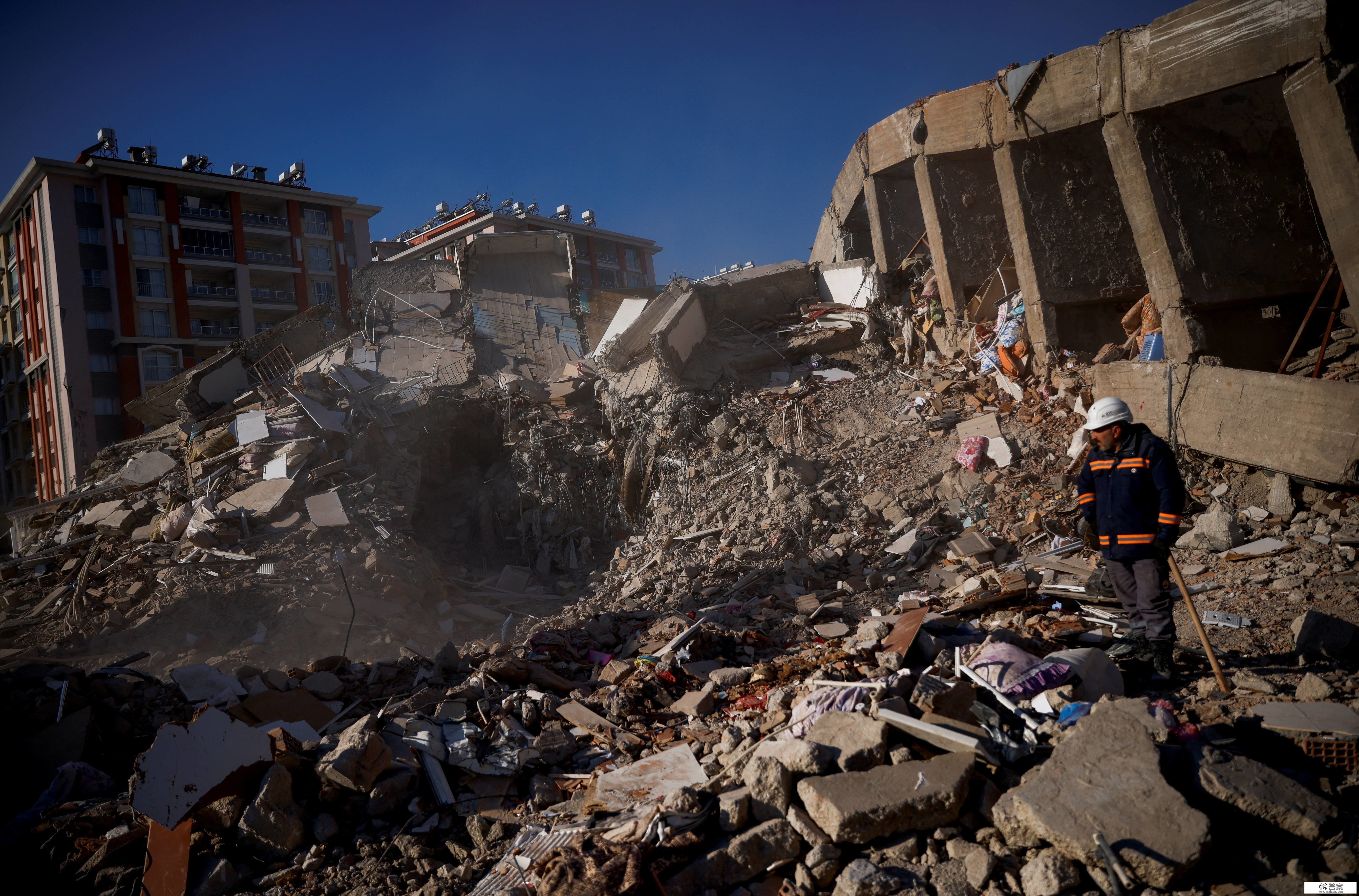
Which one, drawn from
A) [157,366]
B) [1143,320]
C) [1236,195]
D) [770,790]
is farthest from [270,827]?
[157,366]

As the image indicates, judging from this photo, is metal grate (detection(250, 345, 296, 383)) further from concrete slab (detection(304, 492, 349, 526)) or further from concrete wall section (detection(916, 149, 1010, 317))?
concrete wall section (detection(916, 149, 1010, 317))

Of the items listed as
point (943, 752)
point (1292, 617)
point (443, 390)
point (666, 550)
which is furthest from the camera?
point (443, 390)

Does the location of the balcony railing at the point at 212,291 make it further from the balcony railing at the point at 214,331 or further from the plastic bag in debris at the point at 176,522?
the plastic bag in debris at the point at 176,522

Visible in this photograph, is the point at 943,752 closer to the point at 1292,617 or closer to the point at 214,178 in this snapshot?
the point at 1292,617

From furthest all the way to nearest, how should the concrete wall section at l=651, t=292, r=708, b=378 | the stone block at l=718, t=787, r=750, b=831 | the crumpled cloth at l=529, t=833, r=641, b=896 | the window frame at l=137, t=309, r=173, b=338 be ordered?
1. the window frame at l=137, t=309, r=173, b=338
2. the concrete wall section at l=651, t=292, r=708, b=378
3. the stone block at l=718, t=787, r=750, b=831
4. the crumpled cloth at l=529, t=833, r=641, b=896

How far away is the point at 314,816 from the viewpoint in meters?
3.57

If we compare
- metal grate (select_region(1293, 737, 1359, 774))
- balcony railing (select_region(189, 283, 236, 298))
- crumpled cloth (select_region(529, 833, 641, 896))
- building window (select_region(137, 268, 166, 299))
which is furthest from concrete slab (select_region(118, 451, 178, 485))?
balcony railing (select_region(189, 283, 236, 298))

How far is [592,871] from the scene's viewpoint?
105 inches

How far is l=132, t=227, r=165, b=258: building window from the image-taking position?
97.5 ft

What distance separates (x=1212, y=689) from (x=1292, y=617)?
55.4 inches

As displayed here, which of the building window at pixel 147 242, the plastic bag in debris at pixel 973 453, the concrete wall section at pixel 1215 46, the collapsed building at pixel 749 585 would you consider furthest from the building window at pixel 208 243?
the concrete wall section at pixel 1215 46

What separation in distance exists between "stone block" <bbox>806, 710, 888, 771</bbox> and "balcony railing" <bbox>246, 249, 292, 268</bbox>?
37.2m

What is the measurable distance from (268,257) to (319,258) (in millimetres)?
2455

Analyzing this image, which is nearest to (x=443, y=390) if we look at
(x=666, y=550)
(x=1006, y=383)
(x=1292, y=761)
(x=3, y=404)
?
(x=666, y=550)
